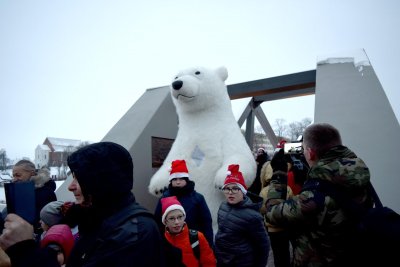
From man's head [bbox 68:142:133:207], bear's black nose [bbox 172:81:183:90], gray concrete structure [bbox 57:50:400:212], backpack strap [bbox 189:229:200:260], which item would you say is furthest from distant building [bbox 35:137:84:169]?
man's head [bbox 68:142:133:207]

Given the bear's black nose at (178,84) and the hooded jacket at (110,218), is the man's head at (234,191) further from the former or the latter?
the bear's black nose at (178,84)

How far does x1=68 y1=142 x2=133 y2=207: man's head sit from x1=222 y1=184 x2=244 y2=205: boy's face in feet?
5.46

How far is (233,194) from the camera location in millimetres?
2658

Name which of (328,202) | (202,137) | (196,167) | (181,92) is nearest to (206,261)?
(328,202)

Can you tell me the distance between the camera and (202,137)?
13.3 feet

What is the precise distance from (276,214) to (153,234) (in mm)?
889

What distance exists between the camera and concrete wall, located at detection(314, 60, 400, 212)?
3189 millimetres

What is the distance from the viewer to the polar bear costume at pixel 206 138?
149 inches

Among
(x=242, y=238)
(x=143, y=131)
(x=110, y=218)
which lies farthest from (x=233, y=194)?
(x=143, y=131)

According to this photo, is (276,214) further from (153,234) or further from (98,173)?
(98,173)

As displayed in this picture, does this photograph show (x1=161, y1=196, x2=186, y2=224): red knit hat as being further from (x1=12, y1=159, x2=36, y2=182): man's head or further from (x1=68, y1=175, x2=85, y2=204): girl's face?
(x1=12, y1=159, x2=36, y2=182): man's head

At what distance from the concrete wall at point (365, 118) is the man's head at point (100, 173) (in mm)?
3185

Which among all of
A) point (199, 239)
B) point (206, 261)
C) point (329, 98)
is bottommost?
point (206, 261)

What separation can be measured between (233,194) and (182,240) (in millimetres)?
757
